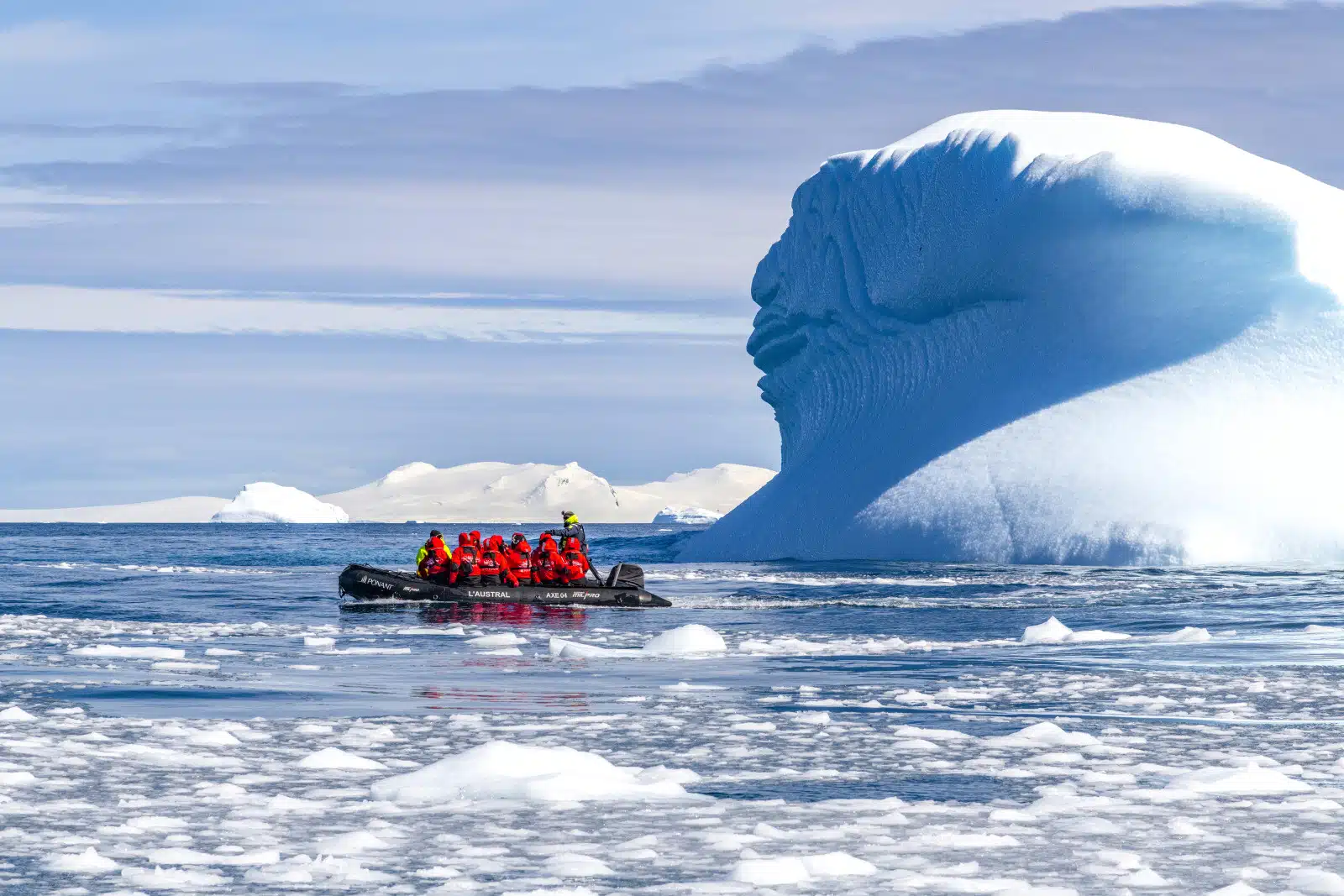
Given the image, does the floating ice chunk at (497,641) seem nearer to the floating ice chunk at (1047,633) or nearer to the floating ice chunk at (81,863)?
the floating ice chunk at (1047,633)

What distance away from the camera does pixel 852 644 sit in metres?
17.3

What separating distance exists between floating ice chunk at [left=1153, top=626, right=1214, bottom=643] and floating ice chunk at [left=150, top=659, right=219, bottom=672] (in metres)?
9.62

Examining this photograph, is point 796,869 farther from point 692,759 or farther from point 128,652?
point 128,652

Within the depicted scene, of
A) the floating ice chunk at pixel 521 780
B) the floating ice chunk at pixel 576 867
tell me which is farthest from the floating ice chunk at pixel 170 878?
the floating ice chunk at pixel 521 780

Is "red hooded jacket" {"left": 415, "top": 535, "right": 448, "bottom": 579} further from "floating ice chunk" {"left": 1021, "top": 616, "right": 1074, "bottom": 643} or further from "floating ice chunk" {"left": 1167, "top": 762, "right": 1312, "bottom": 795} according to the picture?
"floating ice chunk" {"left": 1167, "top": 762, "right": 1312, "bottom": 795}

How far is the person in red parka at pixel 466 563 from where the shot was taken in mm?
24734

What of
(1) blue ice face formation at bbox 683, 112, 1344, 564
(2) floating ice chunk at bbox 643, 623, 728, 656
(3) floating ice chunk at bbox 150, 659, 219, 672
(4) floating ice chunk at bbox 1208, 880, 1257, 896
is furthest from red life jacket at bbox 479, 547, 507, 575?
(4) floating ice chunk at bbox 1208, 880, 1257, 896

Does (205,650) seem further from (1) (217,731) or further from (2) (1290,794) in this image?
(2) (1290,794)

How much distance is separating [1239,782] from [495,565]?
1842 cm

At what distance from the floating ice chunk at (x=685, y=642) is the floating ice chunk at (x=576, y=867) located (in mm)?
9674

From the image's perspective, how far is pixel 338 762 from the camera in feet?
28.7

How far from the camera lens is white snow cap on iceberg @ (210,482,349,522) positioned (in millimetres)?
153125

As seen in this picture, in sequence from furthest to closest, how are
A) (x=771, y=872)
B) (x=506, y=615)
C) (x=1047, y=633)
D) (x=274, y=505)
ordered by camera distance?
(x=274, y=505)
(x=506, y=615)
(x=1047, y=633)
(x=771, y=872)

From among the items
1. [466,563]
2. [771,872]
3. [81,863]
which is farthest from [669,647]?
[81,863]
